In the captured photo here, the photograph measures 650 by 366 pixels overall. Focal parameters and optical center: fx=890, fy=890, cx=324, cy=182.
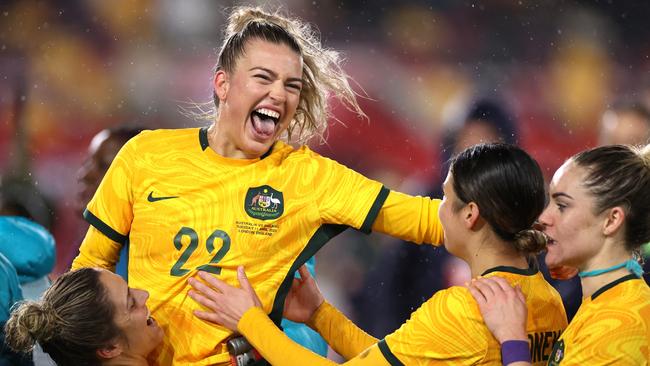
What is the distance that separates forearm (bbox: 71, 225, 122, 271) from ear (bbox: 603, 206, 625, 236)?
1.12 meters

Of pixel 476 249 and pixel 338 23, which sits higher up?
pixel 338 23

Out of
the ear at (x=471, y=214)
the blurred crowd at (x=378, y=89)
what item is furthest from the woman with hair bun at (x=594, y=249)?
the blurred crowd at (x=378, y=89)

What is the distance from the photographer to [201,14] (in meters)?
4.59

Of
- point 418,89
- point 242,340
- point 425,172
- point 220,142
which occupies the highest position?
point 418,89

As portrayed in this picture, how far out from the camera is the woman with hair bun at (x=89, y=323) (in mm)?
1902

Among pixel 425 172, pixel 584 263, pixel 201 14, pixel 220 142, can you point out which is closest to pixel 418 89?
pixel 425 172

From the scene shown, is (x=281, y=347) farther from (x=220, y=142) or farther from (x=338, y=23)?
(x=338, y=23)

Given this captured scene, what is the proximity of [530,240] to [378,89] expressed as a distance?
8.70 feet

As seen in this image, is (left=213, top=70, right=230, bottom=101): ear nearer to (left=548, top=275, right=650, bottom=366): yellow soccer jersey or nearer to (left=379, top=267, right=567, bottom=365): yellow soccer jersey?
(left=379, top=267, right=567, bottom=365): yellow soccer jersey

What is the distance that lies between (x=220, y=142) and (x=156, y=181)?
0.58 ft

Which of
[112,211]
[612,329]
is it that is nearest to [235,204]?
[112,211]

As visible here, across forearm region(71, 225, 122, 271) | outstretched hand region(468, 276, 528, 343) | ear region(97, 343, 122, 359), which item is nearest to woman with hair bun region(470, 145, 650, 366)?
outstretched hand region(468, 276, 528, 343)

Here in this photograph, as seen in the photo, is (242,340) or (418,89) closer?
(242,340)

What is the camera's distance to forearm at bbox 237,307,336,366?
5.92ft
